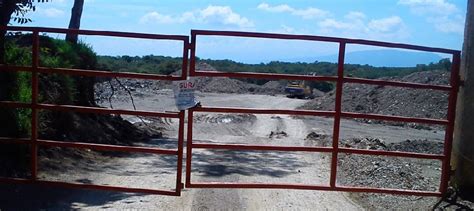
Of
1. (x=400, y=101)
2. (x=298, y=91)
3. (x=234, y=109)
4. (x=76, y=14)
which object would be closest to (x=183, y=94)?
(x=234, y=109)

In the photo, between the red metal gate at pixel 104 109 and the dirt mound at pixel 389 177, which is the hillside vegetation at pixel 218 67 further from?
the red metal gate at pixel 104 109

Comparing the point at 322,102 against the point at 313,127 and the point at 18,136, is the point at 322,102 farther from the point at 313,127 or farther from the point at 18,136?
the point at 18,136

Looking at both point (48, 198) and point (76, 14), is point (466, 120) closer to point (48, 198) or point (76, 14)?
point (48, 198)

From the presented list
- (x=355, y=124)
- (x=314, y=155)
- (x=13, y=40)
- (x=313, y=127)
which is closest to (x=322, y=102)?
(x=355, y=124)

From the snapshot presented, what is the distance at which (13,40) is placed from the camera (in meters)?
11.2

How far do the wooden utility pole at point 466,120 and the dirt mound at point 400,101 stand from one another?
23906 millimetres

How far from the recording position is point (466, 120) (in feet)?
25.8

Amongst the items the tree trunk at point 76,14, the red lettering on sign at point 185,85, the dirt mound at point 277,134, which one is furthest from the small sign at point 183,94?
the dirt mound at point 277,134

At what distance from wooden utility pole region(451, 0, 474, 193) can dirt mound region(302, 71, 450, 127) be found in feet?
78.4

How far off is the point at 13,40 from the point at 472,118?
806 cm

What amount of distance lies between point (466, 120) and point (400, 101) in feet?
91.5

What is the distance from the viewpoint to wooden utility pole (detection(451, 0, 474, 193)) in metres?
7.76

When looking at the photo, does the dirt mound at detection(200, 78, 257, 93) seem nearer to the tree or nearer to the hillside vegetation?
the hillside vegetation

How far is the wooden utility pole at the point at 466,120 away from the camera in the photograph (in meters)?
7.76
